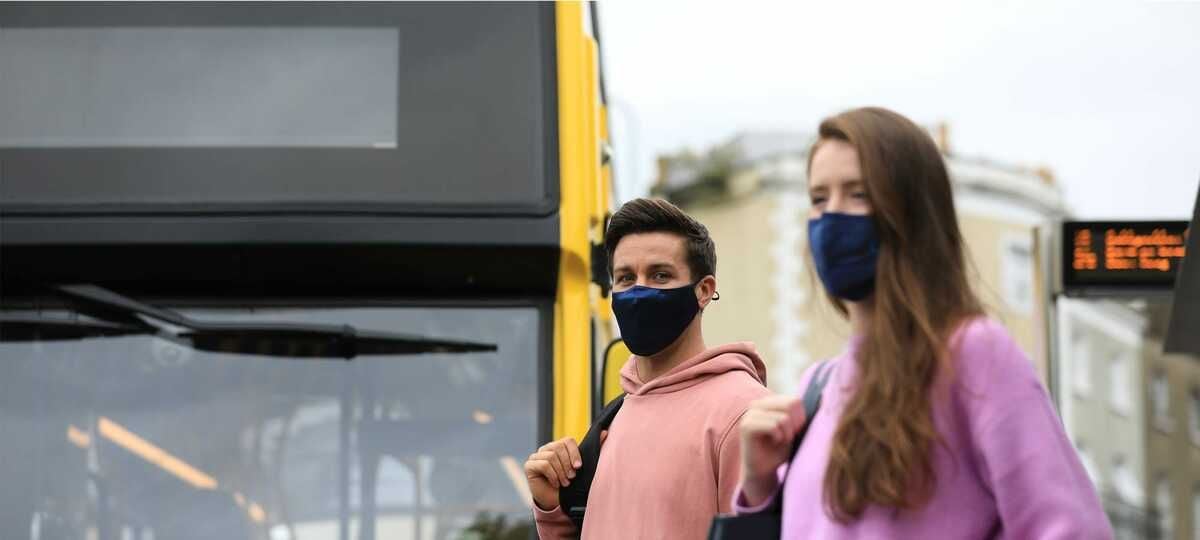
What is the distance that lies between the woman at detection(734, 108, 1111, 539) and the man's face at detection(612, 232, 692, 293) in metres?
1.19

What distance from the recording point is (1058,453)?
2.50 metres

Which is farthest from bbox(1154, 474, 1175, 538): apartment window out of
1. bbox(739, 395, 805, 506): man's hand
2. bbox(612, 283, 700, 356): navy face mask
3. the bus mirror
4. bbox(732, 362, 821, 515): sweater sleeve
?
bbox(739, 395, 805, 506): man's hand

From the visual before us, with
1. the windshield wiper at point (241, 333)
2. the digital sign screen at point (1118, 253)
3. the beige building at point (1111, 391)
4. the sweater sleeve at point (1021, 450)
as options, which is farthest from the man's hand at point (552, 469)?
the beige building at point (1111, 391)

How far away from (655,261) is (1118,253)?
6350mm

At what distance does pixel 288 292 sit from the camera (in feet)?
17.7

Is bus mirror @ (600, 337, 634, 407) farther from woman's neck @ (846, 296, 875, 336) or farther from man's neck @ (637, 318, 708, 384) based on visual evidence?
woman's neck @ (846, 296, 875, 336)

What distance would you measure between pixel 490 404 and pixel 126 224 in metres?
1.15

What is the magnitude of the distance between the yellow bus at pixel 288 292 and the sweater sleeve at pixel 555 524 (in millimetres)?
1433

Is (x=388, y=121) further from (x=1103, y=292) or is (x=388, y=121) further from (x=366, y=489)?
(x=1103, y=292)

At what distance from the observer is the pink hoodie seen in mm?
3559

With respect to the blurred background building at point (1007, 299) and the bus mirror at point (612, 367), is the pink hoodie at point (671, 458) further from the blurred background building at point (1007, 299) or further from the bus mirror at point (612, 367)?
the blurred background building at point (1007, 299)

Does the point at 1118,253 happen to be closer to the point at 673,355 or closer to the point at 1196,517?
the point at 673,355

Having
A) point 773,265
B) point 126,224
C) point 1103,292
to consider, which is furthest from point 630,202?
point 773,265

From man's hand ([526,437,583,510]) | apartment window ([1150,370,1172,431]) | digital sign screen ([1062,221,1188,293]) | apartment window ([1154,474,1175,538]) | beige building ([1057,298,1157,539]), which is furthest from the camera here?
beige building ([1057,298,1157,539])
